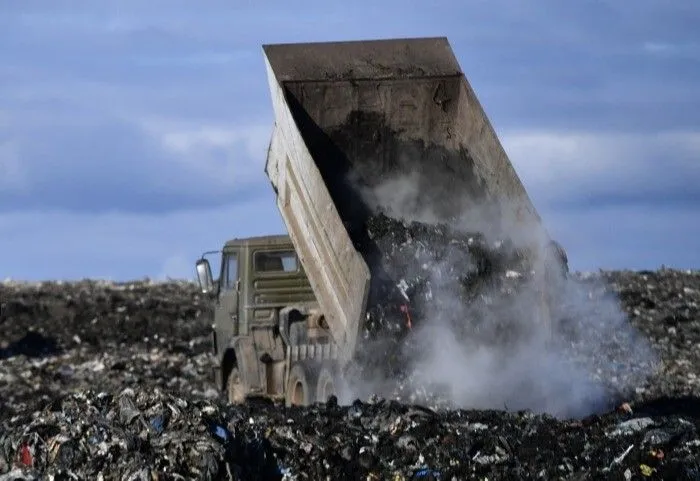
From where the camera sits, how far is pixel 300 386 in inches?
482

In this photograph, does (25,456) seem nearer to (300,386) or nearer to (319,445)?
(319,445)

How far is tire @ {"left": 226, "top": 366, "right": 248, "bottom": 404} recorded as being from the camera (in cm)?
1366

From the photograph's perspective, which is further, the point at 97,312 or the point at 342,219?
the point at 97,312

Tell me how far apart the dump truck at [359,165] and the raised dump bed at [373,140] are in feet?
0.03

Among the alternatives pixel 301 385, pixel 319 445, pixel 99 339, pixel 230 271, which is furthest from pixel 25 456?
pixel 99 339

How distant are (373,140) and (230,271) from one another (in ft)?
8.59

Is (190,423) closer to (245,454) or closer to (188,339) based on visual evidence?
(245,454)

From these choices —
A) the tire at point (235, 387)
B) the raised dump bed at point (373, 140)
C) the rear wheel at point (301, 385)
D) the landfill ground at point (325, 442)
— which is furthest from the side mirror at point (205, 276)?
the landfill ground at point (325, 442)

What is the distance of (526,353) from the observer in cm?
1039

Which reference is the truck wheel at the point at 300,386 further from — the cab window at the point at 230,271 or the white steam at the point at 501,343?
the cab window at the point at 230,271

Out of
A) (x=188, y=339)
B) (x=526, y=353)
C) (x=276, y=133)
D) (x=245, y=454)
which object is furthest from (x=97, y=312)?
(x=245, y=454)

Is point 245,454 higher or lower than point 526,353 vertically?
lower

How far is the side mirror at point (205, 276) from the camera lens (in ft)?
45.2

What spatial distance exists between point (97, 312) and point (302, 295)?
903 centimetres
